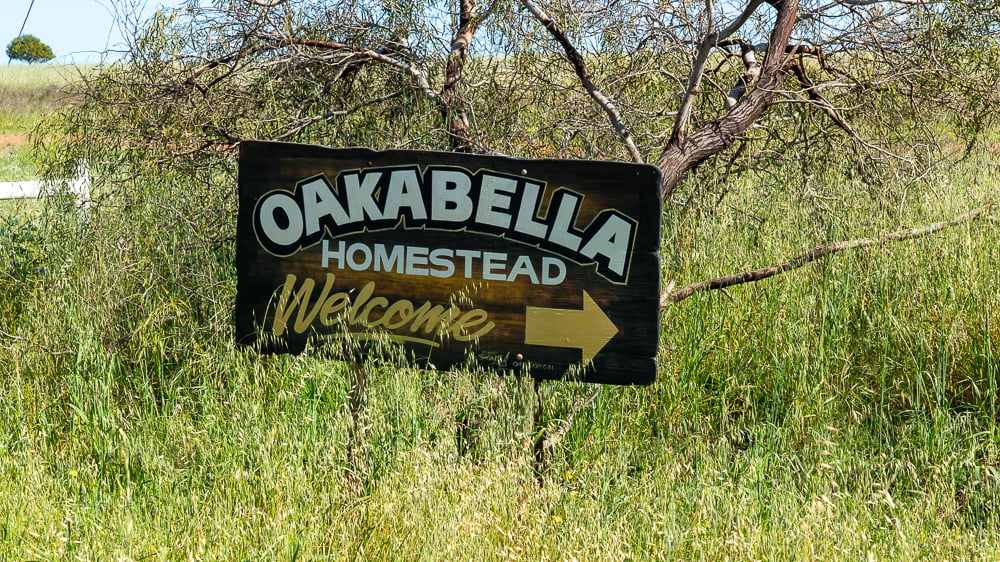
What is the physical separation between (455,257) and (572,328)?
1.88ft

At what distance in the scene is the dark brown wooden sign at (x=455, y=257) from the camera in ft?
10.7

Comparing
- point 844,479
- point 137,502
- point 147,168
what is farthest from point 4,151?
point 844,479

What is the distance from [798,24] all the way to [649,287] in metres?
3.06

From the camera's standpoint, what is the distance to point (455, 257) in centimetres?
340

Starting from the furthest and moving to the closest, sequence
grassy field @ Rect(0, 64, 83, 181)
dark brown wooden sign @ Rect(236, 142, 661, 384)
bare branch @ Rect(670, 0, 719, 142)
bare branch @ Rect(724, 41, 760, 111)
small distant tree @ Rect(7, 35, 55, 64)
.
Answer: grassy field @ Rect(0, 64, 83, 181), small distant tree @ Rect(7, 35, 55, 64), bare branch @ Rect(724, 41, 760, 111), bare branch @ Rect(670, 0, 719, 142), dark brown wooden sign @ Rect(236, 142, 661, 384)

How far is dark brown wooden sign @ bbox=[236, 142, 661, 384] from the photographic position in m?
3.26

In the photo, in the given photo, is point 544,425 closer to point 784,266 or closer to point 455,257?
point 455,257

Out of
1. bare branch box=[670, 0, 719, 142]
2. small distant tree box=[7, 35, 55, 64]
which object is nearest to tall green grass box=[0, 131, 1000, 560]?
bare branch box=[670, 0, 719, 142]

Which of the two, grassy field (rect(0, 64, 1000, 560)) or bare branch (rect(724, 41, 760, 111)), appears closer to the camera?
grassy field (rect(0, 64, 1000, 560))

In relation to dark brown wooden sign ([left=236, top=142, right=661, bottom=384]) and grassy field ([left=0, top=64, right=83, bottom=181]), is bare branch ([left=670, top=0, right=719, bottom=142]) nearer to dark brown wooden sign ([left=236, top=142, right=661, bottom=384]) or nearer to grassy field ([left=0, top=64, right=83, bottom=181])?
dark brown wooden sign ([left=236, top=142, right=661, bottom=384])

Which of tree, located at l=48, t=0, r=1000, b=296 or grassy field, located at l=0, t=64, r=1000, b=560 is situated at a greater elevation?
tree, located at l=48, t=0, r=1000, b=296

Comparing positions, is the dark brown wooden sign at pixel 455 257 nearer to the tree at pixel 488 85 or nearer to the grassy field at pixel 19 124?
the tree at pixel 488 85

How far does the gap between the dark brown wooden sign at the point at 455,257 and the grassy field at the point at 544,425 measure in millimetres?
324

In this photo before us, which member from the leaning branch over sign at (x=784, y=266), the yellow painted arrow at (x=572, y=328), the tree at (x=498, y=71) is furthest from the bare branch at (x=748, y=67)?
the yellow painted arrow at (x=572, y=328)
